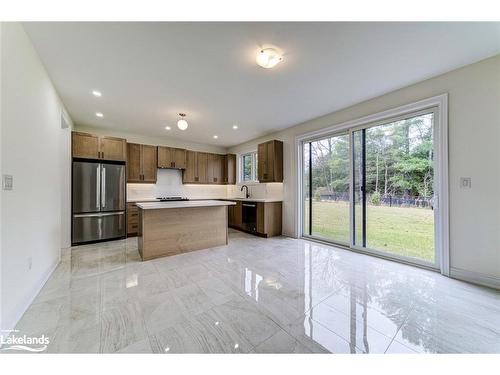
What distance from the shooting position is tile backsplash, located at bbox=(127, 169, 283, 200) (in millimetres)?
5305

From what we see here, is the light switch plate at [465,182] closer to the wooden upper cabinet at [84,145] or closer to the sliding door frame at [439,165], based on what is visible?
the sliding door frame at [439,165]

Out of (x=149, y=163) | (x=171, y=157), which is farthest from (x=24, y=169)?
(x=171, y=157)

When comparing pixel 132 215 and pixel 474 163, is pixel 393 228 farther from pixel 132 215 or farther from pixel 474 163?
pixel 132 215

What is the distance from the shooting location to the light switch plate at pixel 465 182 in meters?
2.42

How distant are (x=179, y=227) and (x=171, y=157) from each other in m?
2.80

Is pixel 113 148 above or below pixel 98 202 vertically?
above

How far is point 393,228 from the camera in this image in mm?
3260

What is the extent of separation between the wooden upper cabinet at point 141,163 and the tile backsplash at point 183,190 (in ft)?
1.11

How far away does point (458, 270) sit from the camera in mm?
2504

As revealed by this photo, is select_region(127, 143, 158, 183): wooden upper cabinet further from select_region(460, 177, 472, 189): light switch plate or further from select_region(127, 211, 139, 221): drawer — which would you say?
select_region(460, 177, 472, 189): light switch plate

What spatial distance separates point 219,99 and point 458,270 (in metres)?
4.14

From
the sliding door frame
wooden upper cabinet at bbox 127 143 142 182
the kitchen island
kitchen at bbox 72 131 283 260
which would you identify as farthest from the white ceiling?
the kitchen island

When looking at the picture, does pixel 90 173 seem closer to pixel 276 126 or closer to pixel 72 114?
pixel 72 114
